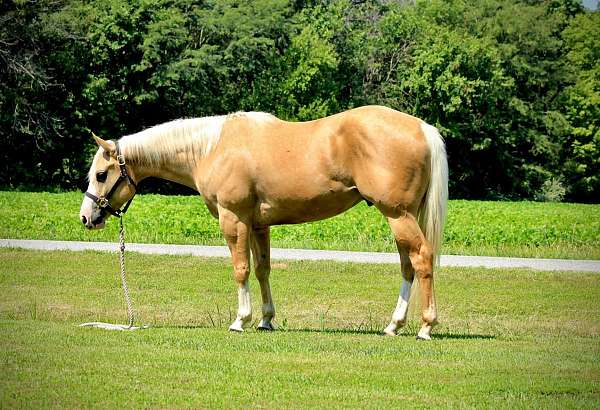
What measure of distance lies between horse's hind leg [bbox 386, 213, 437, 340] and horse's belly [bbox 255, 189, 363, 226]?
0.69 m

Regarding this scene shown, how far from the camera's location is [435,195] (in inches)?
404

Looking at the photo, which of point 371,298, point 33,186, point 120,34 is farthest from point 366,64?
point 371,298

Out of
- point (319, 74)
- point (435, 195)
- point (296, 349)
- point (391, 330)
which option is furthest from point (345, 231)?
point (319, 74)

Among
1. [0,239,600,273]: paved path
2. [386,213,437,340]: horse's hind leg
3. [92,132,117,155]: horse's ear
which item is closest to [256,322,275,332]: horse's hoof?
[386,213,437,340]: horse's hind leg

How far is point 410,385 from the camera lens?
7828mm

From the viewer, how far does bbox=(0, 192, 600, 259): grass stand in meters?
23.9

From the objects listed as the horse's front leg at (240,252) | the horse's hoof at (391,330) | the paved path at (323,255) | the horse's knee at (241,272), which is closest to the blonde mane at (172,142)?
the horse's front leg at (240,252)

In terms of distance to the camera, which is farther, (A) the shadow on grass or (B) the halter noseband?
(B) the halter noseband

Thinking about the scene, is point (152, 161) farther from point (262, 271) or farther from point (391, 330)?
point (391, 330)

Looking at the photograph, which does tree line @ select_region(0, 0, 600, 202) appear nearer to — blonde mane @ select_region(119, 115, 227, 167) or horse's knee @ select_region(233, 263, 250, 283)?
blonde mane @ select_region(119, 115, 227, 167)

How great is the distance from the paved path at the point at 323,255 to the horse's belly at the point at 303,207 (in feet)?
29.4

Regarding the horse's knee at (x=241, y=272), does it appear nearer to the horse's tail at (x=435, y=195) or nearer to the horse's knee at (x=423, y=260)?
the horse's knee at (x=423, y=260)

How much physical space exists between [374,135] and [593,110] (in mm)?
50448

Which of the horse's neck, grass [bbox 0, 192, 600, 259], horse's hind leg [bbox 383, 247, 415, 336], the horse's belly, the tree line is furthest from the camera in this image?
the tree line
